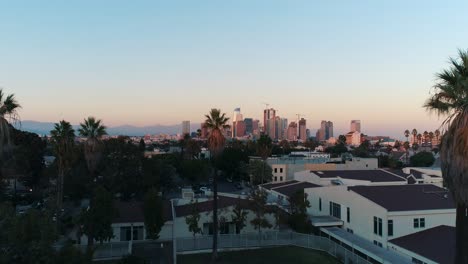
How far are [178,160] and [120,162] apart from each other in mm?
41878

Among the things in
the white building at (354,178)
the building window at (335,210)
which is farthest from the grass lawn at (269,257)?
the white building at (354,178)

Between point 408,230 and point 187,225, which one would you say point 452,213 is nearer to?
point 408,230

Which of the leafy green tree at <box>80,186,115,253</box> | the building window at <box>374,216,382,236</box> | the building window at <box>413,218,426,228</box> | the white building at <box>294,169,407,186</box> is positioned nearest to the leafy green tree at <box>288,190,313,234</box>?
the building window at <box>374,216,382,236</box>

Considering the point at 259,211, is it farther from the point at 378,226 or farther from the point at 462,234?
the point at 462,234

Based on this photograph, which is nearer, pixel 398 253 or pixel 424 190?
pixel 398 253

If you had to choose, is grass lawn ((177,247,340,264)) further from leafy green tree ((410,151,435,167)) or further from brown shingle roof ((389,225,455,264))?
leafy green tree ((410,151,435,167))

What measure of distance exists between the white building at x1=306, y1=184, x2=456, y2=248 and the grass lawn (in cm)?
598

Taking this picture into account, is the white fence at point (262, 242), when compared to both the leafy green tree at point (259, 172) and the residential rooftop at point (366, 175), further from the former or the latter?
the leafy green tree at point (259, 172)

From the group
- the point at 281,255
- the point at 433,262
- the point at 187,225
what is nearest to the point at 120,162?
the point at 187,225

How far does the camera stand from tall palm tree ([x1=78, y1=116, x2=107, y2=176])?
43.0 meters

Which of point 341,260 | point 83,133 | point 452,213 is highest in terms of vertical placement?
point 83,133

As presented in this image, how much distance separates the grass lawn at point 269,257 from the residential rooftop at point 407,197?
7.55 metres

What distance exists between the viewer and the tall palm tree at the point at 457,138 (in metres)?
12.5

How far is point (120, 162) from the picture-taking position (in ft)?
153
